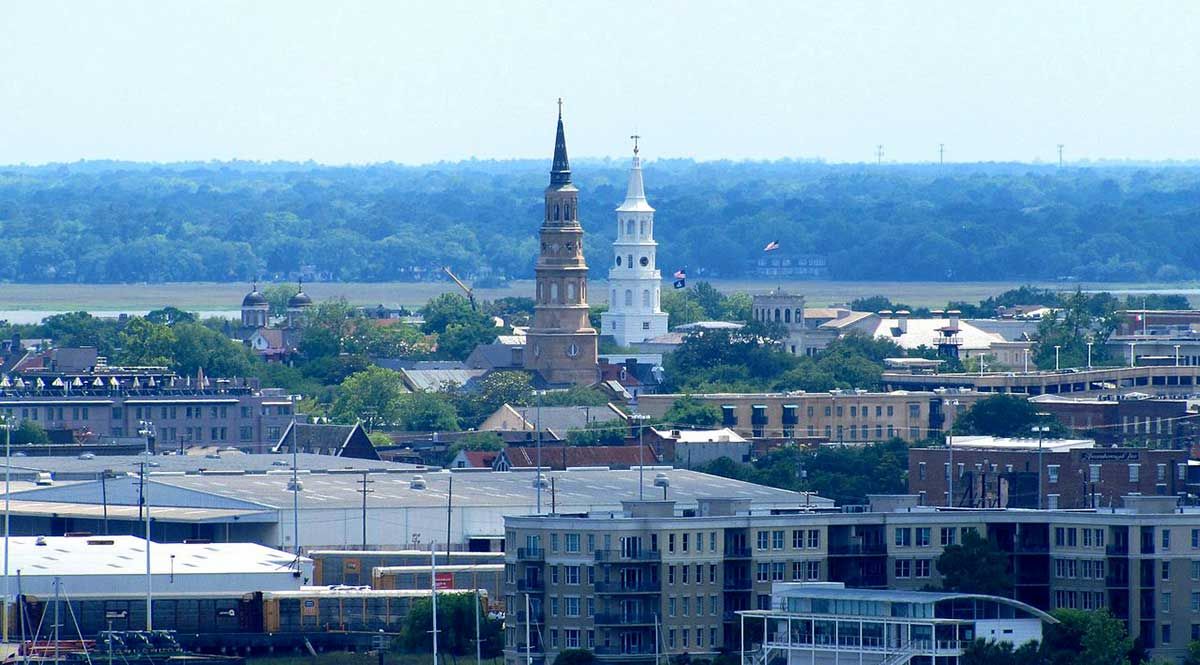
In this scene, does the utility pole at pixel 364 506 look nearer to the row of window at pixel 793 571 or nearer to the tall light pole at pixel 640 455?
the tall light pole at pixel 640 455

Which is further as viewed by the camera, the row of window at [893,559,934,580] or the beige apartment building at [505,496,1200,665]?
the row of window at [893,559,934,580]

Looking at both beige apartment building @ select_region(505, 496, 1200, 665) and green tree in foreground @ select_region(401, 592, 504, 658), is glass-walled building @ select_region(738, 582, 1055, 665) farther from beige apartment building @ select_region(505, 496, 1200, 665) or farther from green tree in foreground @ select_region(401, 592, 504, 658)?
green tree in foreground @ select_region(401, 592, 504, 658)

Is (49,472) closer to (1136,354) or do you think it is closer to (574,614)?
(574,614)

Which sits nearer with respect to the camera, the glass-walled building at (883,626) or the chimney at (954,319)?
the glass-walled building at (883,626)

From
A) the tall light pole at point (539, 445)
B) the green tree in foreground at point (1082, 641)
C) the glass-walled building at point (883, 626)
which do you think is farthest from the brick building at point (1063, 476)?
the glass-walled building at point (883, 626)

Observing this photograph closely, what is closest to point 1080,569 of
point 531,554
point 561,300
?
point 531,554

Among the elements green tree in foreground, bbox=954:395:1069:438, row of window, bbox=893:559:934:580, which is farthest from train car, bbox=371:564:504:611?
green tree in foreground, bbox=954:395:1069:438

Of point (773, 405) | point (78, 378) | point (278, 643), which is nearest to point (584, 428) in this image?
point (773, 405)

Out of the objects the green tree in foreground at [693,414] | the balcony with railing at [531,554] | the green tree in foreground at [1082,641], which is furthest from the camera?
the green tree in foreground at [693,414]
